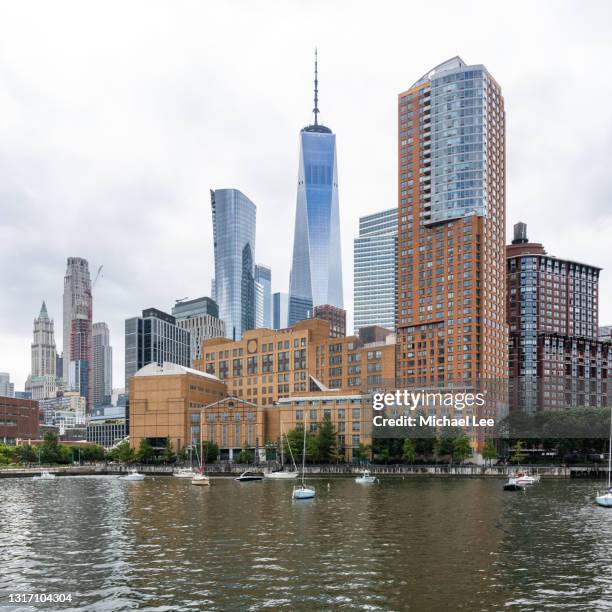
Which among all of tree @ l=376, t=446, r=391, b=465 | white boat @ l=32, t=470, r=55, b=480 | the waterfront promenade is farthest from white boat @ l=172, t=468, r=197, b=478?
tree @ l=376, t=446, r=391, b=465

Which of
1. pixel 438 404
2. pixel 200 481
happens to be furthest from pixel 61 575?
pixel 438 404

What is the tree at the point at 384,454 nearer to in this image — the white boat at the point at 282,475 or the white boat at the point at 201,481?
the white boat at the point at 282,475

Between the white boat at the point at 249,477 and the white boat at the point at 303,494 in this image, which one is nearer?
the white boat at the point at 303,494

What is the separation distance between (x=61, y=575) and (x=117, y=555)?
8.38 m

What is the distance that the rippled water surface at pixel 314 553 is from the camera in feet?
167

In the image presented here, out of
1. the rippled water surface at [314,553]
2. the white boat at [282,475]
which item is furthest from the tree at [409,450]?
the rippled water surface at [314,553]

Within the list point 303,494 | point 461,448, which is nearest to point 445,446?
point 461,448

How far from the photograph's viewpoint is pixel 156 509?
342 feet

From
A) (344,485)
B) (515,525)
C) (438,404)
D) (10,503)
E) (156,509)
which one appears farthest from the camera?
(438,404)

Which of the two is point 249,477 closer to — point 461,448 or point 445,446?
point 445,446

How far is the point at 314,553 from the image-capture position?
66.4m

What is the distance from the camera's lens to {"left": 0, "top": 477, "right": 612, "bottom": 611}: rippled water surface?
5075cm

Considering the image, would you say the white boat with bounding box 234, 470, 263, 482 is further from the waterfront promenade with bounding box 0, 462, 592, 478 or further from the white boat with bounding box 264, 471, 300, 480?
the waterfront promenade with bounding box 0, 462, 592, 478

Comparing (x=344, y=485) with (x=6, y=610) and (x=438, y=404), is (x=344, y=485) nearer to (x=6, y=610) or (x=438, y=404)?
(x=438, y=404)
